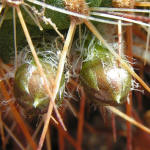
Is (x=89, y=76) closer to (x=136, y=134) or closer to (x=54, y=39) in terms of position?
(x=54, y=39)

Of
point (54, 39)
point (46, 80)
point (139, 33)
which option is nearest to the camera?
point (46, 80)

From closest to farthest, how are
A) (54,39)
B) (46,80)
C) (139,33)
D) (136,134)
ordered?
(46,80), (54,39), (139,33), (136,134)

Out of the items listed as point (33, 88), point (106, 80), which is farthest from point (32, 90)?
point (106, 80)

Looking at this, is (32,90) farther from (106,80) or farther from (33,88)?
(106,80)

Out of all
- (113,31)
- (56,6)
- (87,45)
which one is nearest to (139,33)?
(113,31)
